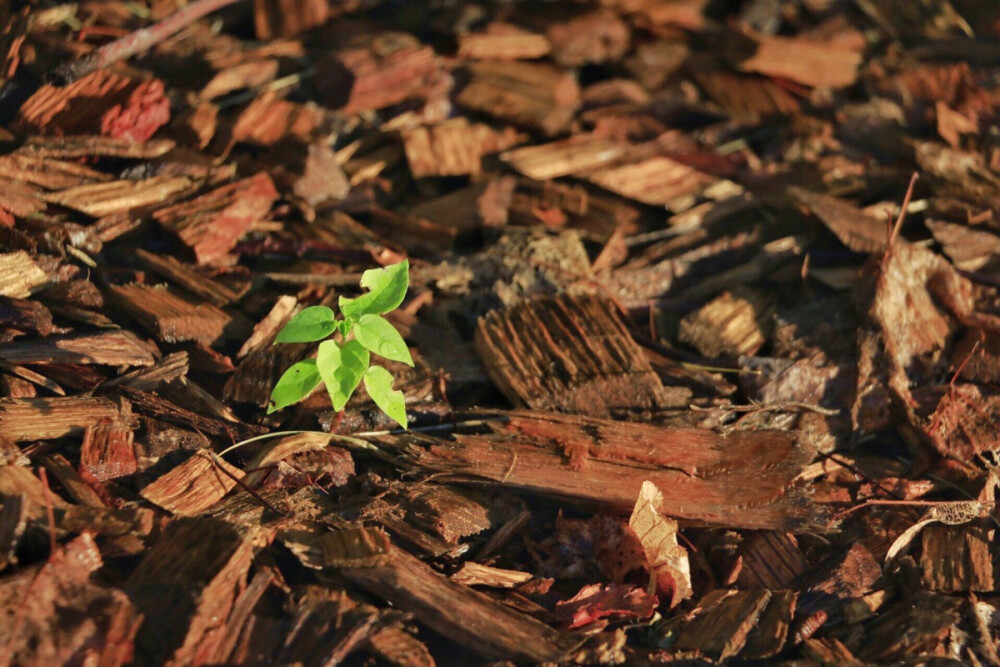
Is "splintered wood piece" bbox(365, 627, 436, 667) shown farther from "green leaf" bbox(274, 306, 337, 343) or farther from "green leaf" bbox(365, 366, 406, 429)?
"green leaf" bbox(274, 306, 337, 343)

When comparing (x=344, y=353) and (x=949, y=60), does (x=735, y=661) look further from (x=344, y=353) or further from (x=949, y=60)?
(x=949, y=60)

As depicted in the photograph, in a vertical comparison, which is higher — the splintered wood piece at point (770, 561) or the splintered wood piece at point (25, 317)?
the splintered wood piece at point (25, 317)

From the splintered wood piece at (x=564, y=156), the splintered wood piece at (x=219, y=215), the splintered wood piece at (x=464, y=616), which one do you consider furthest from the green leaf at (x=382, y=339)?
the splintered wood piece at (x=564, y=156)

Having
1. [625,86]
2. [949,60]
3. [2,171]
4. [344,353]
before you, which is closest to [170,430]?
[344,353]

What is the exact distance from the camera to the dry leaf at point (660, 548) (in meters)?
2.00

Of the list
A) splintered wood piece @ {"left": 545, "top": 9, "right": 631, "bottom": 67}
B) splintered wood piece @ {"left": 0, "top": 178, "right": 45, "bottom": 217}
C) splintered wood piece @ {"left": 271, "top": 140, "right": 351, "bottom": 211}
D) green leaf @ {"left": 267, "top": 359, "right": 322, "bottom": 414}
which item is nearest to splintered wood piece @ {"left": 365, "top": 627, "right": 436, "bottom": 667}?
green leaf @ {"left": 267, "top": 359, "right": 322, "bottom": 414}

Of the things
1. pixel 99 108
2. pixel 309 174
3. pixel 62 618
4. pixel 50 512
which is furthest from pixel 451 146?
pixel 62 618

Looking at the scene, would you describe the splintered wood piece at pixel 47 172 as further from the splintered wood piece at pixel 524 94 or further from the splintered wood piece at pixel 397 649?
the splintered wood piece at pixel 397 649

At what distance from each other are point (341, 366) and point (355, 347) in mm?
55

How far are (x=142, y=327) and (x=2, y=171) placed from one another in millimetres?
683

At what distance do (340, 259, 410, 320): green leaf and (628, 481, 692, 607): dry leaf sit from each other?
76 cm

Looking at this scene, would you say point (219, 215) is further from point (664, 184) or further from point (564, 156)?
point (664, 184)

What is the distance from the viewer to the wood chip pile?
1.85m

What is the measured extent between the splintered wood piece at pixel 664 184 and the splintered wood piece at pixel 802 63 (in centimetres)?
71
